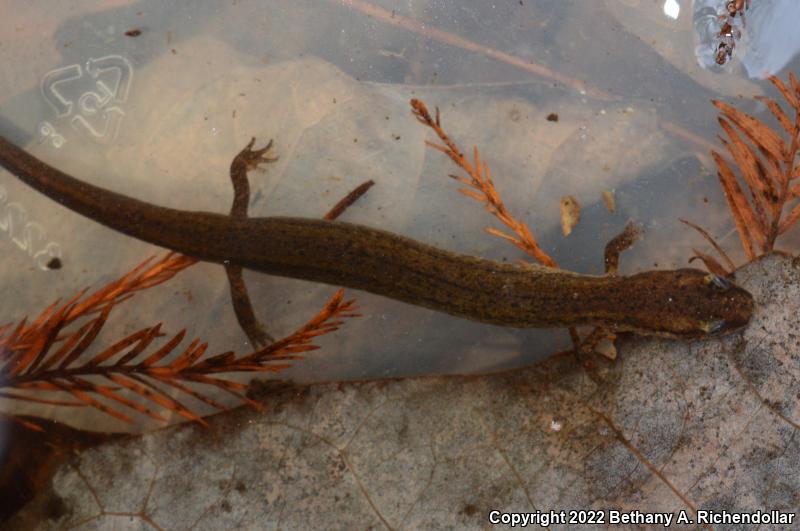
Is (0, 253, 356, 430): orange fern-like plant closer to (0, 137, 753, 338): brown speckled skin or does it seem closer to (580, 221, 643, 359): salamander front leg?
(0, 137, 753, 338): brown speckled skin

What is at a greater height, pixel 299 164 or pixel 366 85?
pixel 366 85

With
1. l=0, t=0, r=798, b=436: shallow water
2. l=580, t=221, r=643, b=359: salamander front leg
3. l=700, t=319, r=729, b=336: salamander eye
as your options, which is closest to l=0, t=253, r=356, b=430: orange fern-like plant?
l=0, t=0, r=798, b=436: shallow water

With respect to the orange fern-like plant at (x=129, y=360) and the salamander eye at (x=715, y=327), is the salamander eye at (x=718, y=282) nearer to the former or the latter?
the salamander eye at (x=715, y=327)

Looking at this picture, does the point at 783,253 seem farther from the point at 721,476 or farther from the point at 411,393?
the point at 411,393

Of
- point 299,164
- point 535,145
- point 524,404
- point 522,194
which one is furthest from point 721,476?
point 299,164

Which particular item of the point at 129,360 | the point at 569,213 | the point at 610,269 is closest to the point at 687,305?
the point at 610,269

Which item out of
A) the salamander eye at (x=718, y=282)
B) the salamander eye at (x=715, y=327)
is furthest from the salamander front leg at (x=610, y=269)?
the salamander eye at (x=718, y=282)
